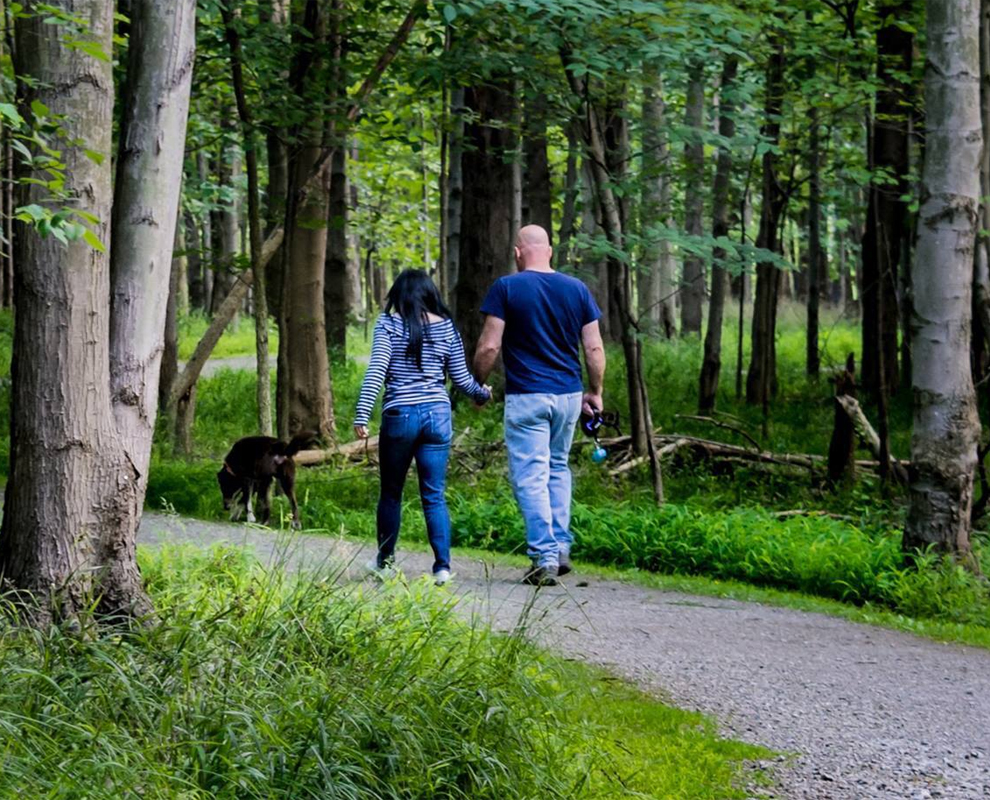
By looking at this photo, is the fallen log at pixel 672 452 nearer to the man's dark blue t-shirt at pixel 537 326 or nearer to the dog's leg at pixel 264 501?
the dog's leg at pixel 264 501

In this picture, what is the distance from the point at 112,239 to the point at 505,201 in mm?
12115

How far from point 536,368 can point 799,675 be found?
2.91m

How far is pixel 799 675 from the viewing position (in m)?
6.99

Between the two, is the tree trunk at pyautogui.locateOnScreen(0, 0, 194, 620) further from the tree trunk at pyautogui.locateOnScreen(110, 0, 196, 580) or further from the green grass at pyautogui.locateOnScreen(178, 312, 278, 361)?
the green grass at pyautogui.locateOnScreen(178, 312, 278, 361)

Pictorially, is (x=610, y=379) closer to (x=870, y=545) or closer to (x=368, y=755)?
(x=870, y=545)

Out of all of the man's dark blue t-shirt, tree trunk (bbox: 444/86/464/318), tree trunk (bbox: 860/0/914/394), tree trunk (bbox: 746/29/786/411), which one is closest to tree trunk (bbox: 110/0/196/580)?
the man's dark blue t-shirt

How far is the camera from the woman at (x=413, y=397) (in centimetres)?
841

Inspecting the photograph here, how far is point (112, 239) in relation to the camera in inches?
240

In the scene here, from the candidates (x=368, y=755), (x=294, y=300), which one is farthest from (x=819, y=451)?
(x=368, y=755)

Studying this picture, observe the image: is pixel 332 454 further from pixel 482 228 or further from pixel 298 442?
pixel 482 228

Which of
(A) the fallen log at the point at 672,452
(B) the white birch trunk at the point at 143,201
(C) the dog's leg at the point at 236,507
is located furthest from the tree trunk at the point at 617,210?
(B) the white birch trunk at the point at 143,201

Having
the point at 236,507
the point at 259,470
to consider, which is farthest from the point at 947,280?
the point at 236,507

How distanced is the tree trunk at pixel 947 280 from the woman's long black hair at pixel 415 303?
3.69 m

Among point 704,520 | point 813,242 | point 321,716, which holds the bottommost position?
point 704,520
